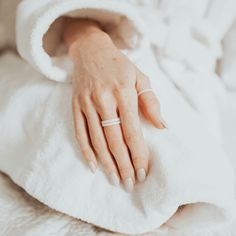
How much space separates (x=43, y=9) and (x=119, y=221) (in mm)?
377

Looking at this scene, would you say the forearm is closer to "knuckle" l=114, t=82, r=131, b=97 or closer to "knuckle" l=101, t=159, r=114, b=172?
"knuckle" l=114, t=82, r=131, b=97

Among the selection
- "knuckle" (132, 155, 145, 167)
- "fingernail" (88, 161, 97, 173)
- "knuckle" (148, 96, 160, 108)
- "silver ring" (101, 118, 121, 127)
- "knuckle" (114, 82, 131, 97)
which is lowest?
"fingernail" (88, 161, 97, 173)

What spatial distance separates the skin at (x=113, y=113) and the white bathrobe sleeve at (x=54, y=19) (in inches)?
2.3

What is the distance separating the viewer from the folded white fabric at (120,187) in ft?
2.12

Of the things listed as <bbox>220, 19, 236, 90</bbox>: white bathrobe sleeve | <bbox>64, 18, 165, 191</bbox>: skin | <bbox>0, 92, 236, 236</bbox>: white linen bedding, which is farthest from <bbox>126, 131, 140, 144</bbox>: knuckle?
<bbox>220, 19, 236, 90</bbox>: white bathrobe sleeve

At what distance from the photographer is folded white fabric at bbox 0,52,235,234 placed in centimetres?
65

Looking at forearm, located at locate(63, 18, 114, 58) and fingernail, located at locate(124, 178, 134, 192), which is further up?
forearm, located at locate(63, 18, 114, 58)

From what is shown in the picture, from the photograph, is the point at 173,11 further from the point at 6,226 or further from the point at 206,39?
the point at 6,226

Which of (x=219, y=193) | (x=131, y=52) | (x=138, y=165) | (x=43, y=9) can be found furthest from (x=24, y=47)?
(x=219, y=193)

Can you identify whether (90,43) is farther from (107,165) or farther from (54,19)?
(107,165)

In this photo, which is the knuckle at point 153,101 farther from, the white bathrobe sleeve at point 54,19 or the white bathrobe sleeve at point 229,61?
the white bathrobe sleeve at point 229,61

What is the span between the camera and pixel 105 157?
2.24 ft

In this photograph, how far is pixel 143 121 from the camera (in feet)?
2.33

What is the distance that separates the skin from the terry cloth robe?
0.7 inches
